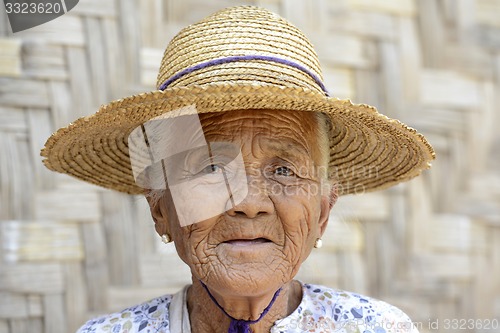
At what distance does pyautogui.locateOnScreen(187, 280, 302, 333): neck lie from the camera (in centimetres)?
218

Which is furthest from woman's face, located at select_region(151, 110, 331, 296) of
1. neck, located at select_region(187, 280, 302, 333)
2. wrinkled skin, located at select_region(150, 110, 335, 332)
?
neck, located at select_region(187, 280, 302, 333)

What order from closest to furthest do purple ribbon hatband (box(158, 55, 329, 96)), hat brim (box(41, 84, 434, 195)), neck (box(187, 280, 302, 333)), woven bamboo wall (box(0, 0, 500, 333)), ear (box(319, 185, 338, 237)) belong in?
hat brim (box(41, 84, 434, 195))
purple ribbon hatband (box(158, 55, 329, 96))
neck (box(187, 280, 302, 333))
ear (box(319, 185, 338, 237))
woven bamboo wall (box(0, 0, 500, 333))

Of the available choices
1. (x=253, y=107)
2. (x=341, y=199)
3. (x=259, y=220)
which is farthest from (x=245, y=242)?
(x=341, y=199)

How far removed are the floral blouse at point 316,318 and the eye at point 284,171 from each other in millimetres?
485

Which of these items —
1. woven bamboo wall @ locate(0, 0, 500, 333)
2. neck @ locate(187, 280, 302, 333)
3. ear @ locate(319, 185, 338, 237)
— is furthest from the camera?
woven bamboo wall @ locate(0, 0, 500, 333)

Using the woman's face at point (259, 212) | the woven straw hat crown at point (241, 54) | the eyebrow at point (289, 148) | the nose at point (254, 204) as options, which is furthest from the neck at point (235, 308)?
the woven straw hat crown at point (241, 54)

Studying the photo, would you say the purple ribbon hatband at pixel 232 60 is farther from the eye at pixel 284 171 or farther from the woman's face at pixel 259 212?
the eye at pixel 284 171

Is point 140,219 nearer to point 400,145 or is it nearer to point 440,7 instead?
point 400,145

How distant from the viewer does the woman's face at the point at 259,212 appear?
2.00 meters

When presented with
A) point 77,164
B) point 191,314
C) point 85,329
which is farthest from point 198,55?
point 85,329

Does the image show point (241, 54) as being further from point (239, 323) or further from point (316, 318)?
point (316, 318)

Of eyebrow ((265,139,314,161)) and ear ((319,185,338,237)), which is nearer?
eyebrow ((265,139,314,161))

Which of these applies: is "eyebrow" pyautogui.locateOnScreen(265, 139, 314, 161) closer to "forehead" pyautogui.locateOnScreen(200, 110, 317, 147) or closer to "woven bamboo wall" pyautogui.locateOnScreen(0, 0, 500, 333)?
"forehead" pyautogui.locateOnScreen(200, 110, 317, 147)

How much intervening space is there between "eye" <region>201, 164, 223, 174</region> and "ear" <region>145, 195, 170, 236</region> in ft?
0.75
